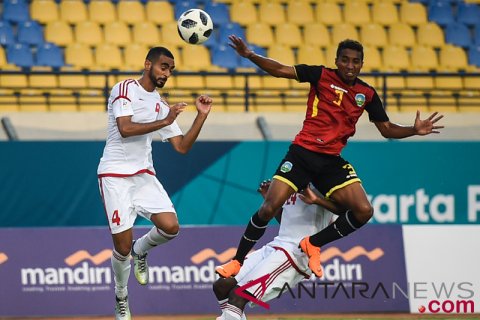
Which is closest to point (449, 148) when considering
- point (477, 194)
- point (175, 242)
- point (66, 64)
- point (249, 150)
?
point (477, 194)

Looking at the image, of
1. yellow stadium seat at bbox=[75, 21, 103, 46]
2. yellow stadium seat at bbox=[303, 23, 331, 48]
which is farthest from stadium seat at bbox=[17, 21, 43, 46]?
yellow stadium seat at bbox=[303, 23, 331, 48]

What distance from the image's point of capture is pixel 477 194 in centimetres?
1582

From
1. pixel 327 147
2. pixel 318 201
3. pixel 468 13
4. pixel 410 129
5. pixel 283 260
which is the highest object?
pixel 468 13

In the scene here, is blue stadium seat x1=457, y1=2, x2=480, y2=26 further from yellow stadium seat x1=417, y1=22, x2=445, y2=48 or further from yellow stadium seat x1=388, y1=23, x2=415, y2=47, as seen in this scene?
yellow stadium seat x1=388, y1=23, x2=415, y2=47

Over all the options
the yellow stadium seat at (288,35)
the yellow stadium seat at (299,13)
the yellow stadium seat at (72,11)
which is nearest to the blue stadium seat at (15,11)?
the yellow stadium seat at (72,11)

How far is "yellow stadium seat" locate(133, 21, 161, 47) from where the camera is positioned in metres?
19.5

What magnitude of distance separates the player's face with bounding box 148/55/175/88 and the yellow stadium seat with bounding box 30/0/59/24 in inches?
392

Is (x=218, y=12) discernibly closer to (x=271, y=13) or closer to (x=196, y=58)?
(x=271, y=13)

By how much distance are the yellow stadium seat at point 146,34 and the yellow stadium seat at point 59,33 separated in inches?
45.3

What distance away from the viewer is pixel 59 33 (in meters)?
19.1

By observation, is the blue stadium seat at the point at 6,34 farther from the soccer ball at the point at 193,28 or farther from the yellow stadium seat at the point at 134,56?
the soccer ball at the point at 193,28

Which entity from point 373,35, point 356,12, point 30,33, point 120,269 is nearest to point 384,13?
point 356,12

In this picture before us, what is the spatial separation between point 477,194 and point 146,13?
287 inches

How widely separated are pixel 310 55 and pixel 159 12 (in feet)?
9.30
